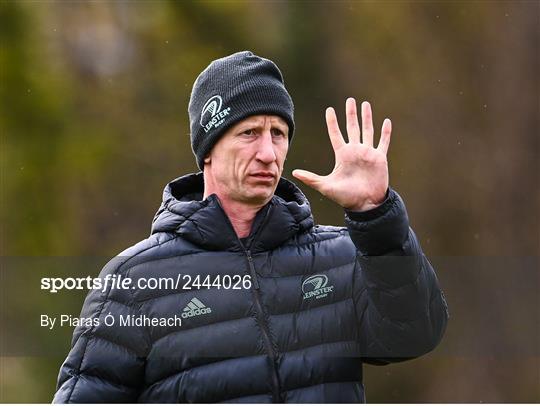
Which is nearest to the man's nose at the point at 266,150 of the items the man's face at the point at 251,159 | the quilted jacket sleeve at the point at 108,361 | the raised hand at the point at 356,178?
the man's face at the point at 251,159

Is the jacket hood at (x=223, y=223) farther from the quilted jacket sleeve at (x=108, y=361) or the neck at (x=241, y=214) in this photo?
the quilted jacket sleeve at (x=108, y=361)

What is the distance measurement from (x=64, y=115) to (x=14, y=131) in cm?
43

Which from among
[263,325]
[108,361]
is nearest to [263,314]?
[263,325]

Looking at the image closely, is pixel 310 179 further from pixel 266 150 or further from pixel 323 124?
pixel 323 124

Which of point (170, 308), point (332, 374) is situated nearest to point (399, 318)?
point (332, 374)

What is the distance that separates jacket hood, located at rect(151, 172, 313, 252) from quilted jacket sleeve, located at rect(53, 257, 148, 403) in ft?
0.72

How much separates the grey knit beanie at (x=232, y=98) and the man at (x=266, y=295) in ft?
0.09

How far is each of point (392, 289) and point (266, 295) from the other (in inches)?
11.7

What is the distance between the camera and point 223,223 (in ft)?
8.80

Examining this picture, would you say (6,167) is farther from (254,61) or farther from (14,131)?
(254,61)

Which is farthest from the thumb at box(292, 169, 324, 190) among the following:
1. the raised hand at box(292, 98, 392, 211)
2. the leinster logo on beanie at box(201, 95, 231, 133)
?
the leinster logo on beanie at box(201, 95, 231, 133)

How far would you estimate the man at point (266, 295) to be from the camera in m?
2.54

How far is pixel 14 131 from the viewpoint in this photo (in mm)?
7645

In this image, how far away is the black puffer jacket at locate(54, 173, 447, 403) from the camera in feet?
8.32
